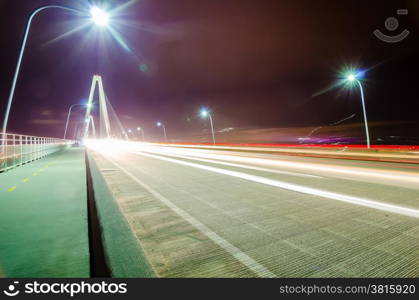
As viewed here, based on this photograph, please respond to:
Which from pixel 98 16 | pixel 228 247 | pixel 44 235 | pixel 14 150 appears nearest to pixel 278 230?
pixel 228 247

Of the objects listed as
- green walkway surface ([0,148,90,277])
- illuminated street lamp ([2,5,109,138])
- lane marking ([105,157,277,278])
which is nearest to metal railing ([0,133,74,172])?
illuminated street lamp ([2,5,109,138])

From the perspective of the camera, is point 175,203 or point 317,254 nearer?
point 317,254

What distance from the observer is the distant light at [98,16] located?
11.3 m

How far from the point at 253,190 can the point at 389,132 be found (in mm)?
106808

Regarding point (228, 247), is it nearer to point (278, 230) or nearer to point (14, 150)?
point (278, 230)

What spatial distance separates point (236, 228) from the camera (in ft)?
12.7

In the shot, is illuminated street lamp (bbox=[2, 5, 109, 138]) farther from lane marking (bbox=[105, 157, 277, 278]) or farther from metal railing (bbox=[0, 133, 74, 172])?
lane marking (bbox=[105, 157, 277, 278])

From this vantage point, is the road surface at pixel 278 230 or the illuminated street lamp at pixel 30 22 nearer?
the road surface at pixel 278 230

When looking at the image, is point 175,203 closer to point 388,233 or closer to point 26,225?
point 26,225

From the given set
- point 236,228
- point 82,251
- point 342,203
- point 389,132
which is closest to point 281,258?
point 236,228

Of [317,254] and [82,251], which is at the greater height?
[82,251]

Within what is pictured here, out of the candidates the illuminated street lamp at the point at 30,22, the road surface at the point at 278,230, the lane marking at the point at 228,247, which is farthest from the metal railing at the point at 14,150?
the lane marking at the point at 228,247

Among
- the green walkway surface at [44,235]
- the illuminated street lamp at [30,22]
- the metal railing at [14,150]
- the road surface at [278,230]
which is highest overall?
the illuminated street lamp at [30,22]

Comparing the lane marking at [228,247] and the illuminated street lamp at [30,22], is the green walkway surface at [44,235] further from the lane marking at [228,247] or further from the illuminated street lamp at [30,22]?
the illuminated street lamp at [30,22]
